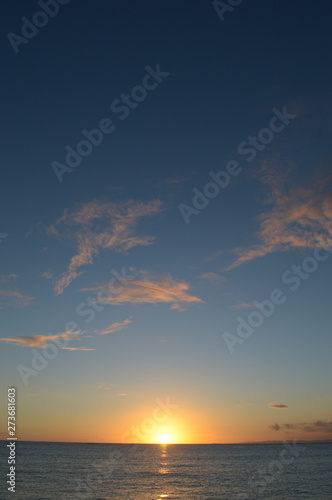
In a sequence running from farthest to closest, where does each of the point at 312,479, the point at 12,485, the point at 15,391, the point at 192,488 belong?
the point at 312,479
the point at 192,488
the point at 12,485
the point at 15,391

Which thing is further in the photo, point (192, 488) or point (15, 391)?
point (192, 488)

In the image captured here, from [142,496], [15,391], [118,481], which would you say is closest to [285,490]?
[142,496]

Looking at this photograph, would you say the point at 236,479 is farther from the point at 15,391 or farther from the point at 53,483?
the point at 15,391

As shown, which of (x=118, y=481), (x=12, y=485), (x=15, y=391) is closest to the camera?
(x=15, y=391)

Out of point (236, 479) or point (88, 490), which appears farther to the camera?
point (236, 479)

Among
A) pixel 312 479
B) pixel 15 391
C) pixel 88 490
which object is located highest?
pixel 15 391

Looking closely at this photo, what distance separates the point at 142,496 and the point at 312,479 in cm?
3454

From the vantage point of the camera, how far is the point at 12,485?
173 ft

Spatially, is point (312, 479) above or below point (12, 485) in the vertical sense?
below

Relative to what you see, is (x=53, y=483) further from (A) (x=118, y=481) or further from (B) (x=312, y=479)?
(B) (x=312, y=479)

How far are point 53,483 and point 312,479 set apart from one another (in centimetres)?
4374

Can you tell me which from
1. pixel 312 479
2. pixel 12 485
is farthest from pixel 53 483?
pixel 312 479

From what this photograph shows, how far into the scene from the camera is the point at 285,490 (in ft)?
174

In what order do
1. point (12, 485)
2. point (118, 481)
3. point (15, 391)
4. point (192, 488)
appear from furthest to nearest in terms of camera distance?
1. point (118, 481)
2. point (192, 488)
3. point (12, 485)
4. point (15, 391)
